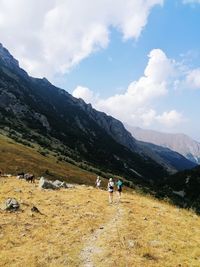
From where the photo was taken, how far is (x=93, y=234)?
27062 millimetres

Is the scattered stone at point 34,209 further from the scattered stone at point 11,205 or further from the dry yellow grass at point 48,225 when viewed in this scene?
the scattered stone at point 11,205

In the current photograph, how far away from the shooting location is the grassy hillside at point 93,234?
22453 millimetres

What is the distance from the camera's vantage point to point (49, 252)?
23.5 metres

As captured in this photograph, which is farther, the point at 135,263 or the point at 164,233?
the point at 164,233

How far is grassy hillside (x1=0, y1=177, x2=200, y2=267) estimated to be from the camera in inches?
884

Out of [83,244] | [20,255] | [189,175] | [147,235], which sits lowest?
[20,255]

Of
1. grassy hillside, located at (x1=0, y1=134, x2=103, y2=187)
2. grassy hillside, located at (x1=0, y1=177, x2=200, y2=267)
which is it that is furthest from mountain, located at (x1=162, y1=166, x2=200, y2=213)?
grassy hillside, located at (x1=0, y1=177, x2=200, y2=267)

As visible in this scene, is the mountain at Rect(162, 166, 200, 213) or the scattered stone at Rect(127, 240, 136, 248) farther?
the mountain at Rect(162, 166, 200, 213)

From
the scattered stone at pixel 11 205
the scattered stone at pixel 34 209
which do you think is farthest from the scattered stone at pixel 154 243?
the scattered stone at pixel 11 205

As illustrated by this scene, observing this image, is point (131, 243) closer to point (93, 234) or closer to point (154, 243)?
point (154, 243)

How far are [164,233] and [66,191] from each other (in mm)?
→ 17676

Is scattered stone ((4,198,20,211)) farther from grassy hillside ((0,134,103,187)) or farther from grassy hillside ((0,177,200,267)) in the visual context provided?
grassy hillside ((0,134,103,187))

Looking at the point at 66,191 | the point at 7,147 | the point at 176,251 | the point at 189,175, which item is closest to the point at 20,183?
the point at 66,191

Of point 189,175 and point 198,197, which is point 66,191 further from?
point 189,175
